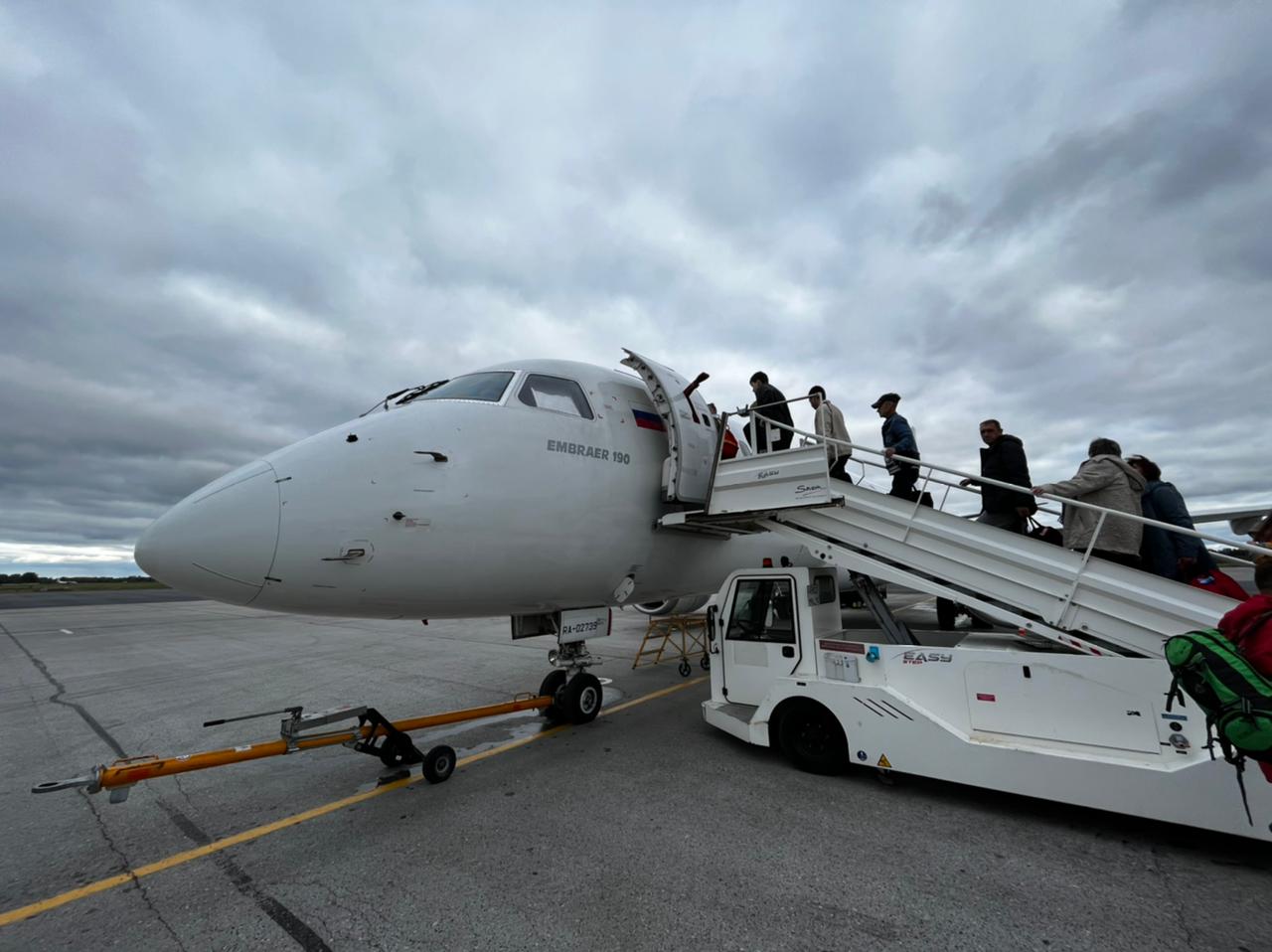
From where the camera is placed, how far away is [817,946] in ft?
9.58

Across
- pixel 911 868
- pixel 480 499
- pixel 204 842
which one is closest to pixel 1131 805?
pixel 911 868

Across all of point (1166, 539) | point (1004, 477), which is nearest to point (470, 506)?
point (1004, 477)

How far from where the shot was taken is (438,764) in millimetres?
5289

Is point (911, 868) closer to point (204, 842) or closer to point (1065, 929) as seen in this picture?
point (1065, 929)

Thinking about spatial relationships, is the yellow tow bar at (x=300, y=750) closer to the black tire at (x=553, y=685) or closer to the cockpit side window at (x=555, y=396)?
the black tire at (x=553, y=685)

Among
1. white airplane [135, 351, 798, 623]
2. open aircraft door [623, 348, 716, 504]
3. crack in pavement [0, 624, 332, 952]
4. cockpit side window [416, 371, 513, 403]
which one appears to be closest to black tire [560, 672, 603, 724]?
white airplane [135, 351, 798, 623]

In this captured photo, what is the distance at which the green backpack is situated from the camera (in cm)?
259

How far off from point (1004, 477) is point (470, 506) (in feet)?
18.4

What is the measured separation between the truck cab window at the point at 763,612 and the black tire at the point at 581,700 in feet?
6.81

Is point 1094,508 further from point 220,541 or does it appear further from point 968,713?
point 220,541

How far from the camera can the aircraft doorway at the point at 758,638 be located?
583cm

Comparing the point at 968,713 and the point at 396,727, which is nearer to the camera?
the point at 968,713

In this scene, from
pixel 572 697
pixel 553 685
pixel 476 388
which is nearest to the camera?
pixel 476 388

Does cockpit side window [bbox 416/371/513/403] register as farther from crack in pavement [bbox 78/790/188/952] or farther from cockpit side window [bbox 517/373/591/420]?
crack in pavement [bbox 78/790/188/952]
